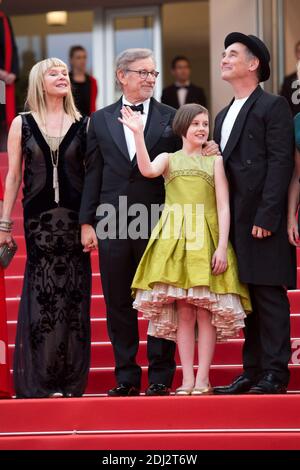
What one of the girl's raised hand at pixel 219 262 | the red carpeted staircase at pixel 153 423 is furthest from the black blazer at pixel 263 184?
the red carpeted staircase at pixel 153 423

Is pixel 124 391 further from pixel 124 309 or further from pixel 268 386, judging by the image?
pixel 268 386

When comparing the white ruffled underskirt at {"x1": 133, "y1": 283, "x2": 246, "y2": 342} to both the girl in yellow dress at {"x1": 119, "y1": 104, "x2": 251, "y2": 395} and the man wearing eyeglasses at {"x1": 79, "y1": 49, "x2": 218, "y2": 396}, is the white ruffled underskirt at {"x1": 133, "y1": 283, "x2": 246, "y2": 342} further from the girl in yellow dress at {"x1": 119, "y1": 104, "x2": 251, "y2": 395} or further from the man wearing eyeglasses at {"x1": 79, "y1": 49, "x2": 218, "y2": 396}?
the man wearing eyeglasses at {"x1": 79, "y1": 49, "x2": 218, "y2": 396}

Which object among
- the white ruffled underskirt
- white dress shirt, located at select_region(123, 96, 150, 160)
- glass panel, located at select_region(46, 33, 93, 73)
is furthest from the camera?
glass panel, located at select_region(46, 33, 93, 73)

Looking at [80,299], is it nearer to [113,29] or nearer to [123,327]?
[123,327]

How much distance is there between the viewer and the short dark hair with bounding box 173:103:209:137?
719 cm

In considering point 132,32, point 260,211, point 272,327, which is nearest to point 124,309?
point 272,327

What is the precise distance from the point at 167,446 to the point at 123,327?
78 centimetres

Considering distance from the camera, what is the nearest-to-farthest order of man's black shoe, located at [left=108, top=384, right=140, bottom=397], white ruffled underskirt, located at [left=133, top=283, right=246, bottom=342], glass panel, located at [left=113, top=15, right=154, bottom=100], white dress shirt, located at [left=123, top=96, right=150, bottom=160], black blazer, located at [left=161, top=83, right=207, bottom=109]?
white ruffled underskirt, located at [left=133, top=283, right=246, bottom=342] < man's black shoe, located at [left=108, top=384, right=140, bottom=397] < white dress shirt, located at [left=123, top=96, right=150, bottom=160] < black blazer, located at [left=161, top=83, right=207, bottom=109] < glass panel, located at [left=113, top=15, right=154, bottom=100]

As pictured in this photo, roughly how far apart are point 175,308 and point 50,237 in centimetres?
82

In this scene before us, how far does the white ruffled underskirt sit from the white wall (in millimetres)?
6765

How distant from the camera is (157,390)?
725 cm

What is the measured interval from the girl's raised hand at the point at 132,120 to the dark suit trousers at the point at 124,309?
2.12 feet

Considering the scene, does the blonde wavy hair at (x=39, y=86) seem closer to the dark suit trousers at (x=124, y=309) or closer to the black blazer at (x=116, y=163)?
the black blazer at (x=116, y=163)

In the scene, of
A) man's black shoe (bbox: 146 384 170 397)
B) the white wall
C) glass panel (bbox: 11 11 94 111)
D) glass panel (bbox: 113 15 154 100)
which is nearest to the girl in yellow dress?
man's black shoe (bbox: 146 384 170 397)
